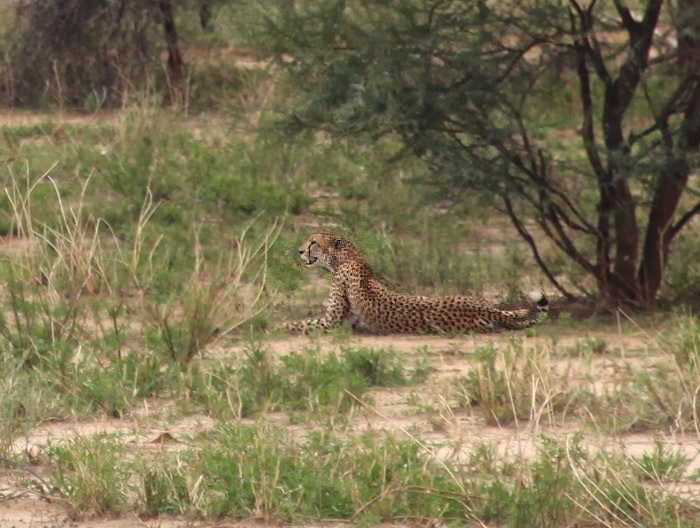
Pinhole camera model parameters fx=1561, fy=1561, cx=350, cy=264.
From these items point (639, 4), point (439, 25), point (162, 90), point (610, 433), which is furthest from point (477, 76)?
point (162, 90)

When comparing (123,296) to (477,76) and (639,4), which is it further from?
(639,4)

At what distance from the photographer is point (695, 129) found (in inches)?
348

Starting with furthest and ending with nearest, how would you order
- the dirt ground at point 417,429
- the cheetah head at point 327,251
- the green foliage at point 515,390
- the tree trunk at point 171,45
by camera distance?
the tree trunk at point 171,45, the cheetah head at point 327,251, the green foliage at point 515,390, the dirt ground at point 417,429

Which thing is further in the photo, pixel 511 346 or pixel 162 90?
pixel 162 90

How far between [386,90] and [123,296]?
6.93ft

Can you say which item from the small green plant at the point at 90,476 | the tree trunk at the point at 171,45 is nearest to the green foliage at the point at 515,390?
the small green plant at the point at 90,476

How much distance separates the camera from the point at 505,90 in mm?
9367

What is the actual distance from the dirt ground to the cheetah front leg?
63cm

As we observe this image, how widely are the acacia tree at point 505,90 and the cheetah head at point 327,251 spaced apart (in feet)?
2.07

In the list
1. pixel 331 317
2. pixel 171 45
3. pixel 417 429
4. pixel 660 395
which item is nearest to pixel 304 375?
pixel 417 429

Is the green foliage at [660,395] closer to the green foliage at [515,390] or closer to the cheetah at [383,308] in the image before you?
the green foliage at [515,390]

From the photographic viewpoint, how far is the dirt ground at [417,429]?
5.62m

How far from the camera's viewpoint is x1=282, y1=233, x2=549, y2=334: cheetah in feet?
28.5

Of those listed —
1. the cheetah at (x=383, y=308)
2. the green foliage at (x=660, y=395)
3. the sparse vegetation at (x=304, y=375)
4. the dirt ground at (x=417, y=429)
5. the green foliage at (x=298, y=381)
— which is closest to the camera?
the sparse vegetation at (x=304, y=375)
